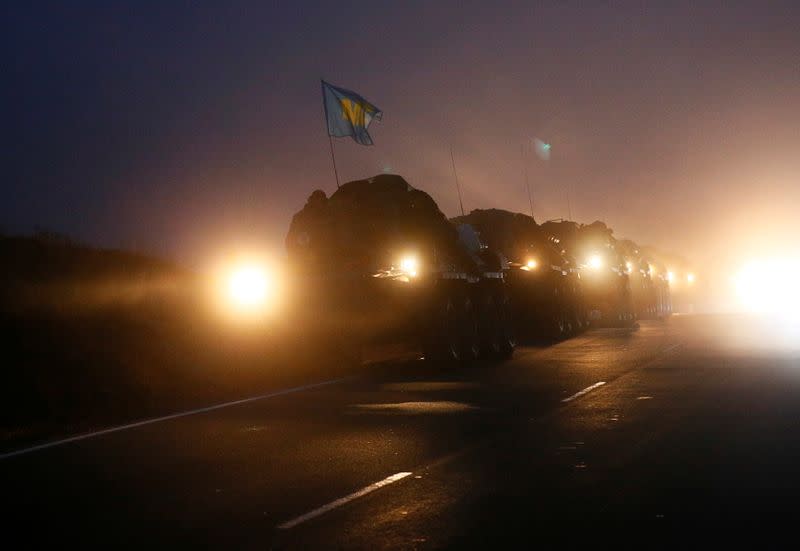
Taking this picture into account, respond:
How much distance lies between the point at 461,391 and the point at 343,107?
35.8 ft

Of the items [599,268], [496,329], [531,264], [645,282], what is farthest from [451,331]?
[645,282]

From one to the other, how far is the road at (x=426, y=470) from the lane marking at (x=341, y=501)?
1 cm

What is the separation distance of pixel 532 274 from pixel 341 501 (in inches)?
942

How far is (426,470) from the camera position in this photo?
9.12m

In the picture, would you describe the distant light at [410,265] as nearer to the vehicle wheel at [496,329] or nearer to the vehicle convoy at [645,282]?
the vehicle wheel at [496,329]

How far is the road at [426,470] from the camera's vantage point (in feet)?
23.1

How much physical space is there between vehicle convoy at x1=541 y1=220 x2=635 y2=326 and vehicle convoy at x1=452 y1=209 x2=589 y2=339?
1.70 m

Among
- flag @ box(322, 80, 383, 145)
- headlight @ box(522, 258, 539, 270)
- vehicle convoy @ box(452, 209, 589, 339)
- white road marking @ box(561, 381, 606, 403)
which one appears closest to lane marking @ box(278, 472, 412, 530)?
white road marking @ box(561, 381, 606, 403)

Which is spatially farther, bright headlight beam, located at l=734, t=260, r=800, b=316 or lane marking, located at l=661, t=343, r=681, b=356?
bright headlight beam, located at l=734, t=260, r=800, b=316

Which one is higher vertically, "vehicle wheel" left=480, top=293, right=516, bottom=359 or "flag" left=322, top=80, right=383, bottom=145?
"flag" left=322, top=80, right=383, bottom=145

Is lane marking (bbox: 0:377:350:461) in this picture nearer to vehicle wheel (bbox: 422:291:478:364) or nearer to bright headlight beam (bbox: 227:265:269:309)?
bright headlight beam (bbox: 227:265:269:309)

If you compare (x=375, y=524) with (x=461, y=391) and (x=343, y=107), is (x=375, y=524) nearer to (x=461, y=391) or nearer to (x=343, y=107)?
(x=461, y=391)

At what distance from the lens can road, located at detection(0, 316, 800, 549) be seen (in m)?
7.05

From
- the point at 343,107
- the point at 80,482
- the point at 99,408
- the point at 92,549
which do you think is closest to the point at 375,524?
the point at 92,549
